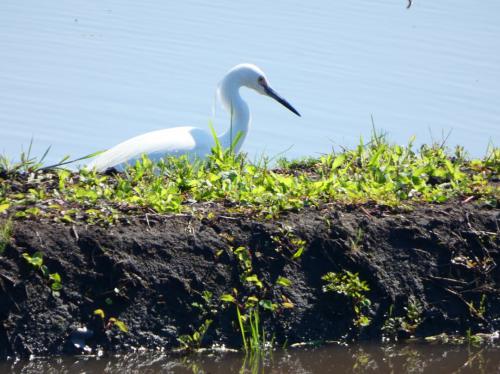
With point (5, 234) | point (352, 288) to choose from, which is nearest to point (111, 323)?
point (5, 234)

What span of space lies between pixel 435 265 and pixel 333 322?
64 cm

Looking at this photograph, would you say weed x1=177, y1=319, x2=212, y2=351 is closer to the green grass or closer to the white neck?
the green grass

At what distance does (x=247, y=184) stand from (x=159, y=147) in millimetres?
2016

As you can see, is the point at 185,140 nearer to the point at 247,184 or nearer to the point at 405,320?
the point at 247,184

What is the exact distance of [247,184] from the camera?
5.64 m

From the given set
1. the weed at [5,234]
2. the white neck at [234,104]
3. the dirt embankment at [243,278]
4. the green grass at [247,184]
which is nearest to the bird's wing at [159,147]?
the white neck at [234,104]

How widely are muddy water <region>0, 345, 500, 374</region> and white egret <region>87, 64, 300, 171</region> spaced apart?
239cm

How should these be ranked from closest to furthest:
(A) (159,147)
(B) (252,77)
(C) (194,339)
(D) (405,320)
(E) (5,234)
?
(E) (5,234)
(C) (194,339)
(D) (405,320)
(A) (159,147)
(B) (252,77)

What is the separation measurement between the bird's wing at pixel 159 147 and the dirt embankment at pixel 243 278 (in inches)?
89.4

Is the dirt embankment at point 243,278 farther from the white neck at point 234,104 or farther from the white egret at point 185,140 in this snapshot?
the white neck at point 234,104

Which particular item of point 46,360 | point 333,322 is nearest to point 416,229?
point 333,322

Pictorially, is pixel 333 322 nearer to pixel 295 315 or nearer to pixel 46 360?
pixel 295 315

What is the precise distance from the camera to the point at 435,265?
5434 millimetres

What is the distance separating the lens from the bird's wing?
24.2 ft
